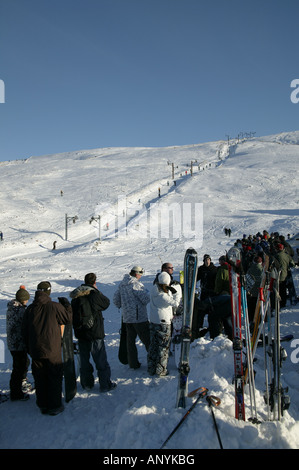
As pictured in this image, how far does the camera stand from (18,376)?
4.64m

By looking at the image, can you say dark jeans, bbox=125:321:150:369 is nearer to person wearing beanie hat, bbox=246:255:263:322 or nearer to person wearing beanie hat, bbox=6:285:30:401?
person wearing beanie hat, bbox=6:285:30:401

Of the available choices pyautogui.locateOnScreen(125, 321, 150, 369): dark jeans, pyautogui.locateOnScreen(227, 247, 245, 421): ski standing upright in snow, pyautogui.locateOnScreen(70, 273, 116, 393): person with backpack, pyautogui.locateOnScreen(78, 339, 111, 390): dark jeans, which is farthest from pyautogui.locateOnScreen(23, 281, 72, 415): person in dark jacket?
pyautogui.locateOnScreen(227, 247, 245, 421): ski standing upright in snow

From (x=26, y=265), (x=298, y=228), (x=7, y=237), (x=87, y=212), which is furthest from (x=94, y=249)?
(x=298, y=228)

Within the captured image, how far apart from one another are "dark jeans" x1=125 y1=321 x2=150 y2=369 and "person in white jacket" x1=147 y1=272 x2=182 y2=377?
0.33 m

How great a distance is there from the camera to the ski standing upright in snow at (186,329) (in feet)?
12.5

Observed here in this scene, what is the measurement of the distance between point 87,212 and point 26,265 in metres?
19.7

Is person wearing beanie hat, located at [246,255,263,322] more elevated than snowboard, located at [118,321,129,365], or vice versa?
person wearing beanie hat, located at [246,255,263,322]

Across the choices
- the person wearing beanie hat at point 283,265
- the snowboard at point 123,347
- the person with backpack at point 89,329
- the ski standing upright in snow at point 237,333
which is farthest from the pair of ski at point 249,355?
the person wearing beanie hat at point 283,265

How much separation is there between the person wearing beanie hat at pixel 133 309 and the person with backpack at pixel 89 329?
2.09ft

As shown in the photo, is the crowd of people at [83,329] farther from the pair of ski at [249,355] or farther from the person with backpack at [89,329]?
the pair of ski at [249,355]

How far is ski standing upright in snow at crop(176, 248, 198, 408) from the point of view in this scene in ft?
12.5

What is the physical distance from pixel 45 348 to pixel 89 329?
711mm

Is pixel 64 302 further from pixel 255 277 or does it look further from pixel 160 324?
pixel 255 277

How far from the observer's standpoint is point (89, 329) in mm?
4742
